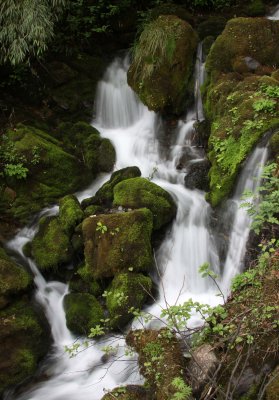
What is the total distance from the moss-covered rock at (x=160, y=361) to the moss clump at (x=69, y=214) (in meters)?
3.00

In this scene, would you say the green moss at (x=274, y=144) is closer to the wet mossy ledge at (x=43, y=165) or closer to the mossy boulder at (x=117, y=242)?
the mossy boulder at (x=117, y=242)

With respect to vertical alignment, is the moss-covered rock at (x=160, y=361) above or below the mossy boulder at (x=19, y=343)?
below

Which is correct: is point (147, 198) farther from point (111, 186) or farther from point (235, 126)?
point (235, 126)

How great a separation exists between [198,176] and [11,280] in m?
3.91

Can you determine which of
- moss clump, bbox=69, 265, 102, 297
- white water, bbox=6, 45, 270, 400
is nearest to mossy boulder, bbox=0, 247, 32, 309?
white water, bbox=6, 45, 270, 400

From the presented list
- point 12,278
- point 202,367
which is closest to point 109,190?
point 12,278

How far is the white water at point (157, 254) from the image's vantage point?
18.1 ft

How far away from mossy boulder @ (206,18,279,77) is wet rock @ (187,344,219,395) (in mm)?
6288

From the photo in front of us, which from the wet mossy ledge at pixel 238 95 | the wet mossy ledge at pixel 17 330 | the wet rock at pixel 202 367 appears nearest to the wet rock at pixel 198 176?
the wet mossy ledge at pixel 238 95

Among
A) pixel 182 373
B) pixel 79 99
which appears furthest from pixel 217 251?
pixel 79 99

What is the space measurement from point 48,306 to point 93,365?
1.41m

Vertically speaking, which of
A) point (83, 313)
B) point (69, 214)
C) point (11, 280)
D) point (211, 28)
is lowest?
point (83, 313)

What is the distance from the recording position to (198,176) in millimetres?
7738

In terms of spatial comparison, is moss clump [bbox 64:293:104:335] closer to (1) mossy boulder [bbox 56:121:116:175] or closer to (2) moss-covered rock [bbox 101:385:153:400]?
(2) moss-covered rock [bbox 101:385:153:400]
